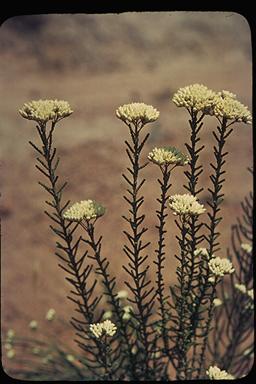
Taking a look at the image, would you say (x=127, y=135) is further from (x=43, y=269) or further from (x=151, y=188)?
(x=43, y=269)

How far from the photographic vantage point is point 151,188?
3951 millimetres

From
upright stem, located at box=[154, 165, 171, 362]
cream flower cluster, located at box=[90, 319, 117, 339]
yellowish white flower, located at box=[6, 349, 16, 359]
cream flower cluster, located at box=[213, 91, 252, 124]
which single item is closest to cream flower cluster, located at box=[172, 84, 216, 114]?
cream flower cluster, located at box=[213, 91, 252, 124]

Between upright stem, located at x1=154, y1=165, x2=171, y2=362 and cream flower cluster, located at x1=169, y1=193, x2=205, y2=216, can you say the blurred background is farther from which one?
cream flower cluster, located at x1=169, y1=193, x2=205, y2=216

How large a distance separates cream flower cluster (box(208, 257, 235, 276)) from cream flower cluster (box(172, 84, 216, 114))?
35cm

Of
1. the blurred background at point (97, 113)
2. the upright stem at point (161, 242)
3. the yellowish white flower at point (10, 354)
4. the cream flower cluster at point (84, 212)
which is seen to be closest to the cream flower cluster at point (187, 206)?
the upright stem at point (161, 242)

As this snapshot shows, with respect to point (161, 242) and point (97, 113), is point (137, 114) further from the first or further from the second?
point (97, 113)

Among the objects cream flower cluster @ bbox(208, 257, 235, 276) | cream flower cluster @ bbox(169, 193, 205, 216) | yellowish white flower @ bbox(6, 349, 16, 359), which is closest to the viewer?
cream flower cluster @ bbox(169, 193, 205, 216)

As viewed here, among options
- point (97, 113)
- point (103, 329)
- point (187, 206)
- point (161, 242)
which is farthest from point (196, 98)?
point (97, 113)

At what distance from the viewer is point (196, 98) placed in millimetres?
A: 1225

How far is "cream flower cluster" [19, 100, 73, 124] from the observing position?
1240 millimetres

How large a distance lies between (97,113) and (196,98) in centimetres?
377

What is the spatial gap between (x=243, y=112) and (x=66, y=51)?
16.4ft

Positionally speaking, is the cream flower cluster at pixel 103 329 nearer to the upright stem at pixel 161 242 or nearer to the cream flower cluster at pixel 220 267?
the upright stem at pixel 161 242

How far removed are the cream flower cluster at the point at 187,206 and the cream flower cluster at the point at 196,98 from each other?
0.63ft
